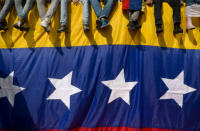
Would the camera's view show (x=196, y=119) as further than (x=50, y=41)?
No

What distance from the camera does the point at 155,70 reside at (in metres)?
2.57

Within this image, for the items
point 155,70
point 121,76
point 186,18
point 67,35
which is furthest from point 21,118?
point 186,18

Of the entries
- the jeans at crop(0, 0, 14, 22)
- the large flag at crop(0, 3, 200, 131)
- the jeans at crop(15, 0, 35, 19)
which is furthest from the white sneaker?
the jeans at crop(0, 0, 14, 22)

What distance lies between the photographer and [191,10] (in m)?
2.62

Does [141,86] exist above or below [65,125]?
above

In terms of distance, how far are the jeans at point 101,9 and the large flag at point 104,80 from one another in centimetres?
11

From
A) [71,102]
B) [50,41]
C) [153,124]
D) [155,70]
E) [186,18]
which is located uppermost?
[186,18]

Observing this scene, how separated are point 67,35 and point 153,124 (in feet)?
5.84

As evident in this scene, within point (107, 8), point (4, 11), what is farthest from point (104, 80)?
point (4, 11)

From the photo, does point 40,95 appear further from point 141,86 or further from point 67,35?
point 141,86

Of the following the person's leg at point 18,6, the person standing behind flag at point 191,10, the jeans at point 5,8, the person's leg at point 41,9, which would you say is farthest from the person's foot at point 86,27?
the person standing behind flag at point 191,10

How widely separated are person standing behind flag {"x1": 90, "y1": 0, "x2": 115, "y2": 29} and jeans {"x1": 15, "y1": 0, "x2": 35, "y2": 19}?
36.7 inches

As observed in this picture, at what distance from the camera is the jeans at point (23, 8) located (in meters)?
2.69

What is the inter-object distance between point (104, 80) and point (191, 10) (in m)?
1.62
